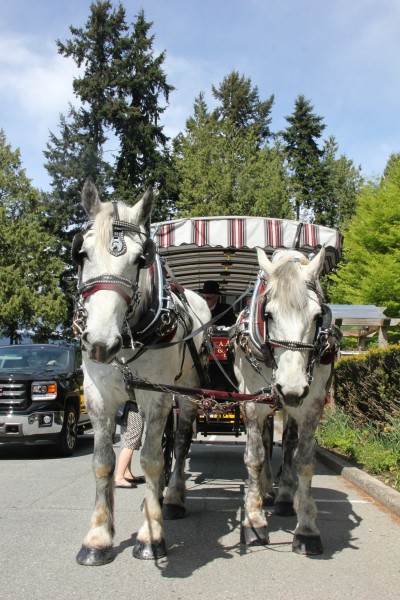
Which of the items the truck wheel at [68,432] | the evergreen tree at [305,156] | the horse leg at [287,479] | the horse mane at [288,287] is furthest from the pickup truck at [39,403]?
the evergreen tree at [305,156]

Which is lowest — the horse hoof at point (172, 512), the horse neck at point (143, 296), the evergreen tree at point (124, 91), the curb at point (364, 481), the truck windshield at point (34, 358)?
the curb at point (364, 481)

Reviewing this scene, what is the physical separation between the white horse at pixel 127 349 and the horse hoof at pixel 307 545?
3.45 feet

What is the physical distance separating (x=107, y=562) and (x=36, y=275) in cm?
3098

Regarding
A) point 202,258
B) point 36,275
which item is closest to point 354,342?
point 36,275

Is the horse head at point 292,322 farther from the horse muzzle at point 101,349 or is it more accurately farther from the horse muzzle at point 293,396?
the horse muzzle at point 101,349

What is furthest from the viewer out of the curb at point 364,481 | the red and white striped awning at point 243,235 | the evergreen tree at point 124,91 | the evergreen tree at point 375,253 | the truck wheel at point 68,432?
the evergreen tree at point 124,91

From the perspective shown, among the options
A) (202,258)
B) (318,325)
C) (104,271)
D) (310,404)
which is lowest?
(310,404)

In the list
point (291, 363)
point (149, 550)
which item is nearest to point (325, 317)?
point (291, 363)

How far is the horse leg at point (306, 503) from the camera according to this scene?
4.74m

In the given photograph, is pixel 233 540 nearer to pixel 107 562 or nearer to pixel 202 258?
pixel 107 562

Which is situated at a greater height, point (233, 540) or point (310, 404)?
point (310, 404)

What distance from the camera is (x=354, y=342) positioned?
27453 millimetres

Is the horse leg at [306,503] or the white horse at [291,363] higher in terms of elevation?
the white horse at [291,363]

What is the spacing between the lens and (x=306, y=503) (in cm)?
481
